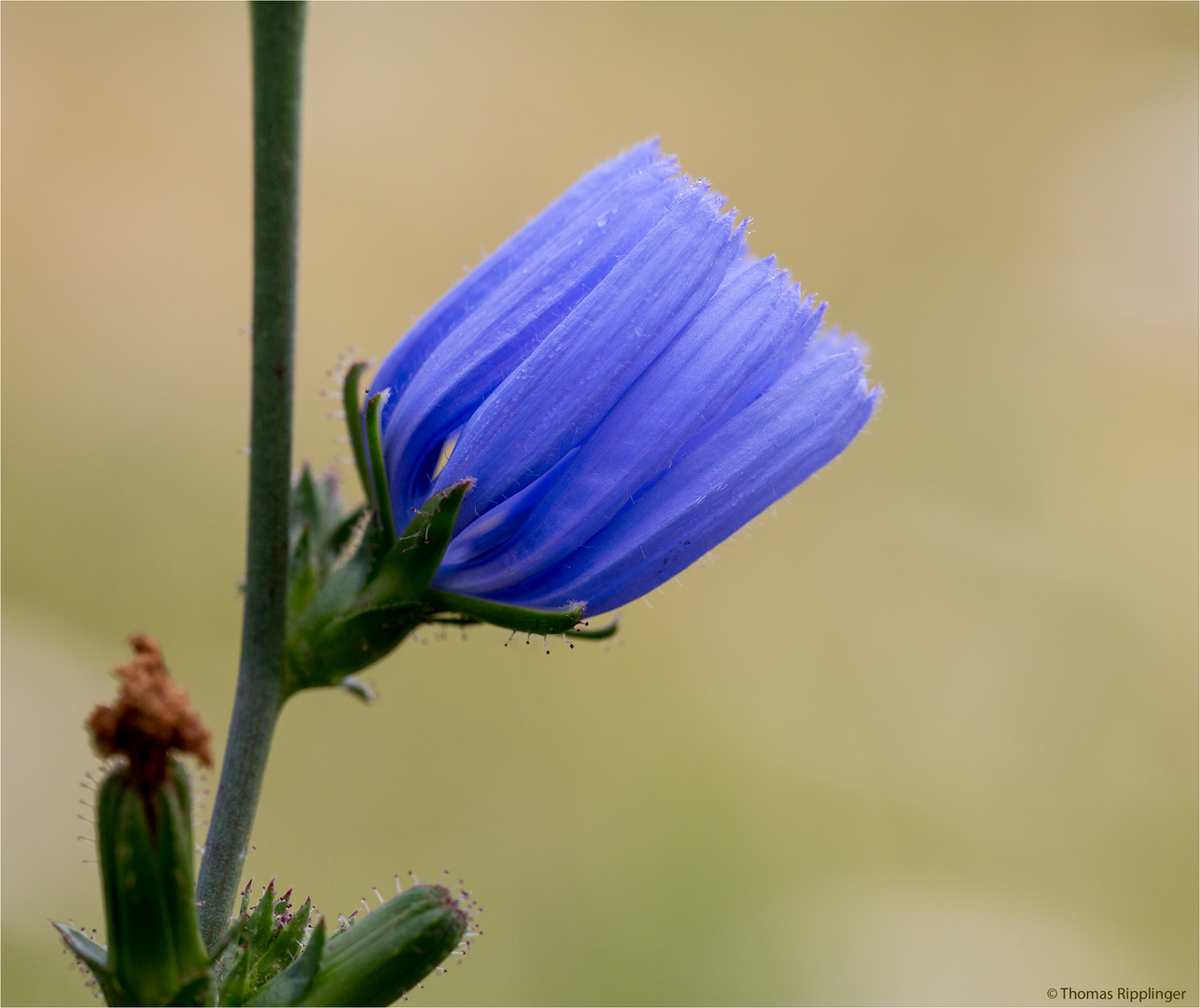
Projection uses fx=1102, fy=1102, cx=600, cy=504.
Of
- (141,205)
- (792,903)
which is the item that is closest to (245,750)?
(792,903)

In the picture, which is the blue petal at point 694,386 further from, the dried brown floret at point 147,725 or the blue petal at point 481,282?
the dried brown floret at point 147,725

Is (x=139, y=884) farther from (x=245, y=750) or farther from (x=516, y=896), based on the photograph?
(x=516, y=896)

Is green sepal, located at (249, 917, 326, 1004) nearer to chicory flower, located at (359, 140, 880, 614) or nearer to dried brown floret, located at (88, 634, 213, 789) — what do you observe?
dried brown floret, located at (88, 634, 213, 789)

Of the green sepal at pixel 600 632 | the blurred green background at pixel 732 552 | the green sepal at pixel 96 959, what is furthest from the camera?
the blurred green background at pixel 732 552

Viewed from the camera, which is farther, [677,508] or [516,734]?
[516,734]

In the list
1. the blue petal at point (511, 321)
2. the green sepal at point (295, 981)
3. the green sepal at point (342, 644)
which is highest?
the blue petal at point (511, 321)

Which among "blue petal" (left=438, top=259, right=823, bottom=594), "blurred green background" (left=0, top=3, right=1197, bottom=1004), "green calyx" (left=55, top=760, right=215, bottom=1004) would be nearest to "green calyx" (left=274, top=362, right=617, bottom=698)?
"blue petal" (left=438, top=259, right=823, bottom=594)

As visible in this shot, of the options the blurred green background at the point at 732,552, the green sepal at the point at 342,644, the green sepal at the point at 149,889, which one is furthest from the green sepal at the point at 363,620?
the blurred green background at the point at 732,552
